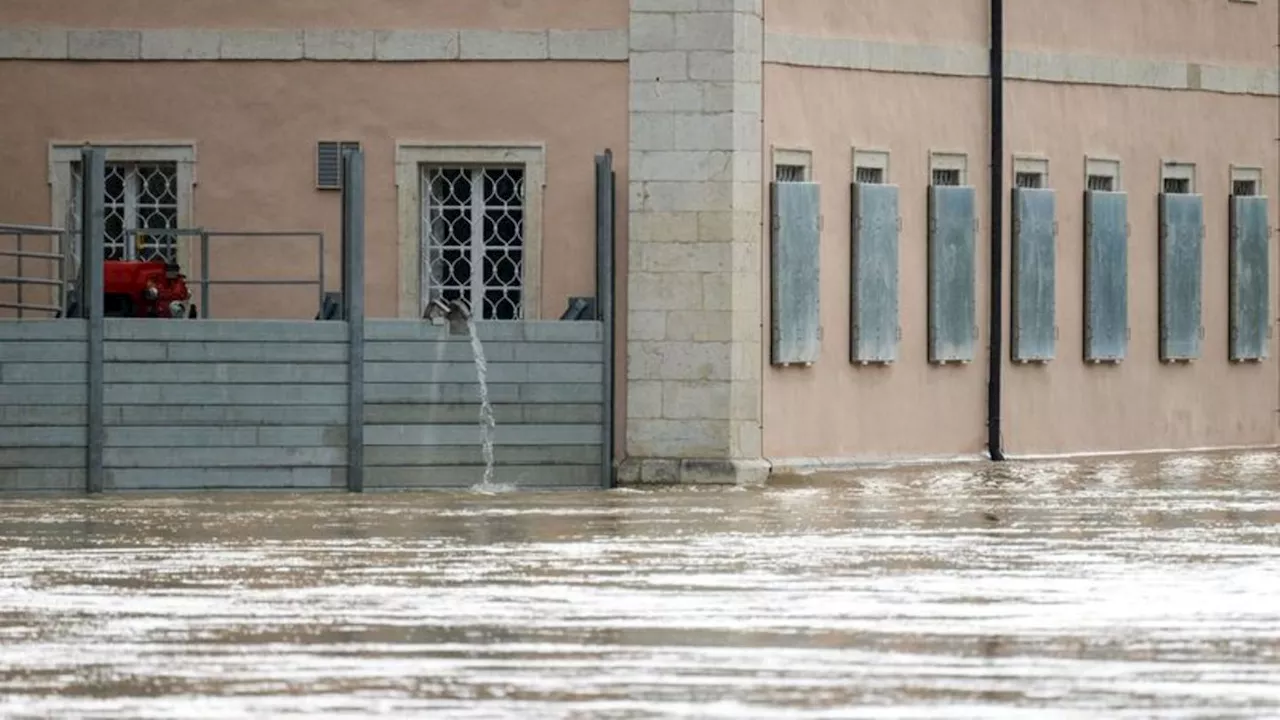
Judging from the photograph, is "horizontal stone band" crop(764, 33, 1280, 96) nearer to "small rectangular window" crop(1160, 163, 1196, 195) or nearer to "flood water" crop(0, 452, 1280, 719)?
"small rectangular window" crop(1160, 163, 1196, 195)

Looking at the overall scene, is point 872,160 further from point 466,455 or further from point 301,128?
point 466,455

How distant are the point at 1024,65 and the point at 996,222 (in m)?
1.51

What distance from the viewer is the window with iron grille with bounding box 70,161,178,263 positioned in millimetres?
28109

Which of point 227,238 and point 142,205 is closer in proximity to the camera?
point 227,238

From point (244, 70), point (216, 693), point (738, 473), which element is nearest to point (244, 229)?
point (244, 70)

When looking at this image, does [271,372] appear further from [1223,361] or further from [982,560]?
[1223,361]

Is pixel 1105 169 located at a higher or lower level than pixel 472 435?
higher

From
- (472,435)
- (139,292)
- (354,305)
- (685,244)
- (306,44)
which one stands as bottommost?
(472,435)

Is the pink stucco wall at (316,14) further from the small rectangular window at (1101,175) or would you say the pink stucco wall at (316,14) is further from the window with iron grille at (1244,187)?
the window with iron grille at (1244,187)

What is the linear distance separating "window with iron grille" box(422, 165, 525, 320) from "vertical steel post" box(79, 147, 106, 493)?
3292mm

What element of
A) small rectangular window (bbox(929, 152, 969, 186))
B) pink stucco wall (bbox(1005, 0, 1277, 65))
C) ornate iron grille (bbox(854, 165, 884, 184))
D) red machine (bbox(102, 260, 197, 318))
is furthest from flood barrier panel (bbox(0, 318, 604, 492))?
A: pink stucco wall (bbox(1005, 0, 1277, 65))

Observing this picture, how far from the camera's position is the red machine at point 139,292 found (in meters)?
26.8

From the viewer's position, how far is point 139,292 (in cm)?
2686

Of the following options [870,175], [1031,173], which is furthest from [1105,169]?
[870,175]
